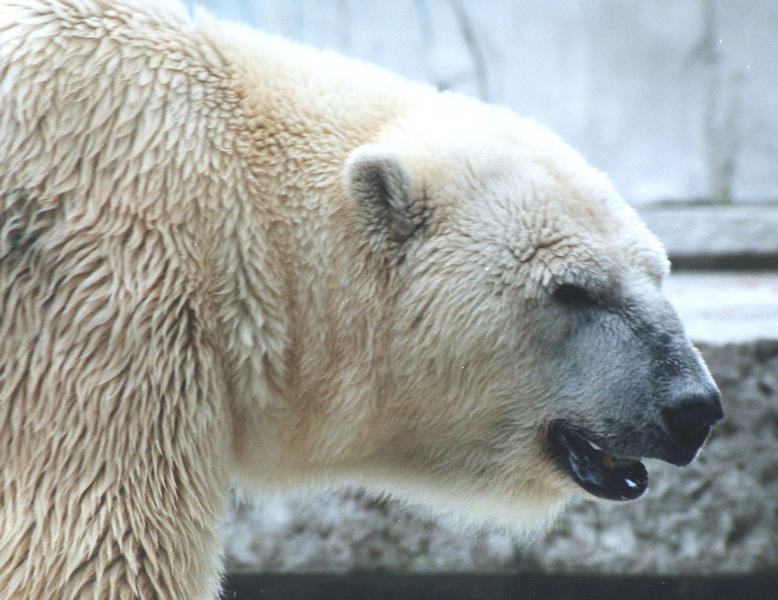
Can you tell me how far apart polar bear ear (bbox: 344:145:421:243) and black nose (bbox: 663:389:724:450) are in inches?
23.0

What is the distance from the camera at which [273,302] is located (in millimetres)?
1731

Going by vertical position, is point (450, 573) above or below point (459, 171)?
below

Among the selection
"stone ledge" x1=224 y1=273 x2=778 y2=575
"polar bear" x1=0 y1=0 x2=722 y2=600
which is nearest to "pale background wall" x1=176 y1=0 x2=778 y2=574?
"stone ledge" x1=224 y1=273 x2=778 y2=575

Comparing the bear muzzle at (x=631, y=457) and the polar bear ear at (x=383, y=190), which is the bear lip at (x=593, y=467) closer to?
the bear muzzle at (x=631, y=457)

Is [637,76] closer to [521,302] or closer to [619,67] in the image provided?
[619,67]

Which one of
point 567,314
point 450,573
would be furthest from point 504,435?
point 450,573

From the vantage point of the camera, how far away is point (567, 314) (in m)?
1.82

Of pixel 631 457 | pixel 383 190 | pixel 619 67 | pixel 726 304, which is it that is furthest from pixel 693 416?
pixel 619 67

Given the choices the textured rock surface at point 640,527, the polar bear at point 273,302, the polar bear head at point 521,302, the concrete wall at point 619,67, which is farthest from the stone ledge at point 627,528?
the concrete wall at point 619,67

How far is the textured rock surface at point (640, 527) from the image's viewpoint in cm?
285

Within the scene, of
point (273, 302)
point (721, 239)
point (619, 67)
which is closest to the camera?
point (273, 302)

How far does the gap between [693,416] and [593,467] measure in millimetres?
243

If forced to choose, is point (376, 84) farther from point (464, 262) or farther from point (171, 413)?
point (171, 413)

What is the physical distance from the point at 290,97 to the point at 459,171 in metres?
0.35
